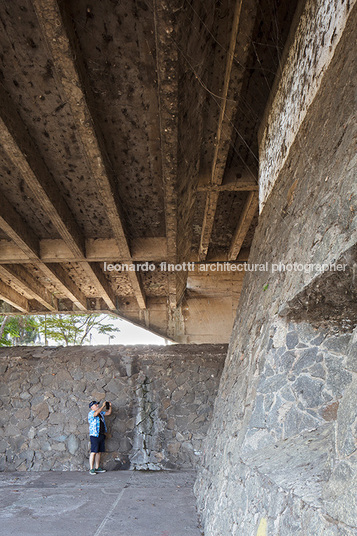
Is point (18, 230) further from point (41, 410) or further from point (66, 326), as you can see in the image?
point (66, 326)

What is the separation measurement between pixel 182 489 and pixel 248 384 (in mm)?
2800

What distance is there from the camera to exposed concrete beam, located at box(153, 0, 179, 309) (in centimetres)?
281

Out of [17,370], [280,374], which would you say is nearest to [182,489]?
[280,374]

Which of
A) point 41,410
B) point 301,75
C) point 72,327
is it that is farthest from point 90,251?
point 72,327

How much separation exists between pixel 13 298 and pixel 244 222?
6.49 meters

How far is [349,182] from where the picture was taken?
242 cm

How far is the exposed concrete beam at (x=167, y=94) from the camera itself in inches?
111

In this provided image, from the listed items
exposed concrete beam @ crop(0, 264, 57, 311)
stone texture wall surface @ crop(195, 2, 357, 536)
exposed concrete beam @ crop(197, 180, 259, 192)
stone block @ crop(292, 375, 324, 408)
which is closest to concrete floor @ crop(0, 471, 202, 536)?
stone texture wall surface @ crop(195, 2, 357, 536)

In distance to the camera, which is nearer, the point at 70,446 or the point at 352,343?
the point at 352,343

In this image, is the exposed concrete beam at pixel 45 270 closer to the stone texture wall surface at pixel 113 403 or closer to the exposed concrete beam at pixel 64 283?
the exposed concrete beam at pixel 64 283

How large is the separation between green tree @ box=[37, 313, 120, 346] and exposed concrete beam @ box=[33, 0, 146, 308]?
1428 cm

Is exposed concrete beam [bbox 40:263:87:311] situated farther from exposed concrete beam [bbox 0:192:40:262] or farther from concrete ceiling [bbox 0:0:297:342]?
exposed concrete beam [bbox 0:192:40:262]

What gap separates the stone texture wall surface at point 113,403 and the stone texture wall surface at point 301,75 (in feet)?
13.7

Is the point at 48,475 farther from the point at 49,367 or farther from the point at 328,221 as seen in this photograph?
the point at 328,221
